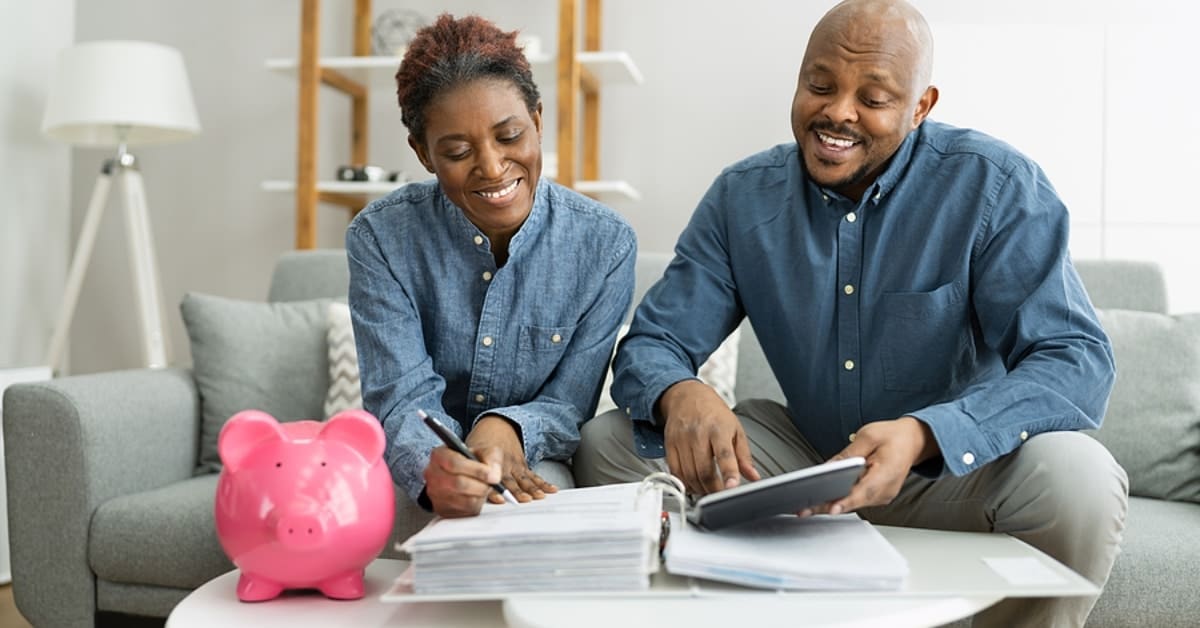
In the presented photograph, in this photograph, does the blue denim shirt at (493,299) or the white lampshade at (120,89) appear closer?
the blue denim shirt at (493,299)

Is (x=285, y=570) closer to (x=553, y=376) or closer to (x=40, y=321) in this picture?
(x=553, y=376)

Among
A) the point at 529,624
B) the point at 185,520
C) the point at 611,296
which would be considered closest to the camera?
the point at 529,624

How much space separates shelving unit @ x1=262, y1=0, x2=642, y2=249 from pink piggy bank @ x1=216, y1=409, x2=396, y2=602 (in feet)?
5.82

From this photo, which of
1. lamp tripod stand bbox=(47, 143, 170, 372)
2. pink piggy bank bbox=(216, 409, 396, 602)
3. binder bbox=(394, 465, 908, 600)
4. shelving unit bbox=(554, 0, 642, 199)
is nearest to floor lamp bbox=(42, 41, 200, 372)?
lamp tripod stand bbox=(47, 143, 170, 372)

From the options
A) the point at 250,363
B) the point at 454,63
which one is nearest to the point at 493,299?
the point at 454,63

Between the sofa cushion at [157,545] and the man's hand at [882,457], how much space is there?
3.73 feet

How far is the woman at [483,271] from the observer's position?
4.60 feet

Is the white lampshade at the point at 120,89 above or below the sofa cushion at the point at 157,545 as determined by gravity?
above

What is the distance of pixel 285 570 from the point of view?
1002 millimetres

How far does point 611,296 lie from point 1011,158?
56 centimetres

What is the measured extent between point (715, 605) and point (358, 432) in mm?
373

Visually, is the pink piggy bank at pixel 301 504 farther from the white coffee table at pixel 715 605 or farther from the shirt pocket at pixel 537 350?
the shirt pocket at pixel 537 350

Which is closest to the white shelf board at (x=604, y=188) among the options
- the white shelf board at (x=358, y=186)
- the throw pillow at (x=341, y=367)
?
the white shelf board at (x=358, y=186)

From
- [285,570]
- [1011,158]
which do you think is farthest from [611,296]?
[285,570]
